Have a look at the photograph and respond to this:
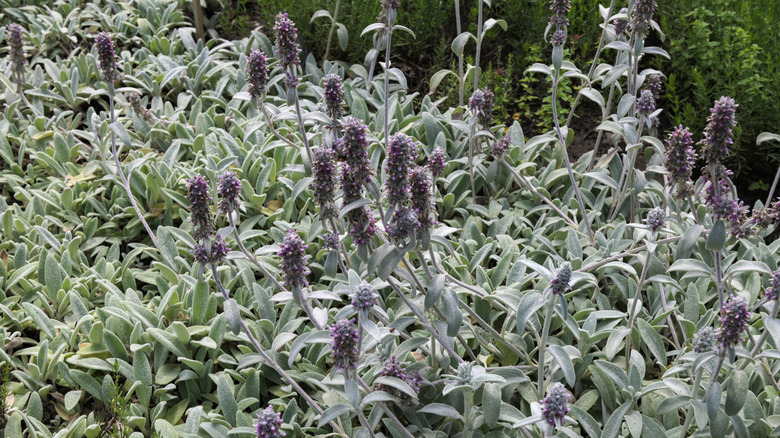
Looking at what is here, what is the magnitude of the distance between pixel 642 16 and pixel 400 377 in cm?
224

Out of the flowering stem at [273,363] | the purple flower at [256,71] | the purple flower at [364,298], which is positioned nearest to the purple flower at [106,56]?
the purple flower at [256,71]

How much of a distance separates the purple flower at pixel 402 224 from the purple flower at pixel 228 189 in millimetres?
715

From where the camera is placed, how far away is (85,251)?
437cm

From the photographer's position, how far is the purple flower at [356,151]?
8.83 feet

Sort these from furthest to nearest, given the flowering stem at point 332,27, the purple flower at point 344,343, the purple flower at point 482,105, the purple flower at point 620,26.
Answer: the flowering stem at point 332,27 < the purple flower at point 620,26 < the purple flower at point 482,105 < the purple flower at point 344,343

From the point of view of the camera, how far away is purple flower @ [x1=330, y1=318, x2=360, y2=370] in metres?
2.57

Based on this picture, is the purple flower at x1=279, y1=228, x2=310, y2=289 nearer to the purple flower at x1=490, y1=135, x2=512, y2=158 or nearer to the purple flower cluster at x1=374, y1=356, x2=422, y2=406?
the purple flower cluster at x1=374, y1=356, x2=422, y2=406

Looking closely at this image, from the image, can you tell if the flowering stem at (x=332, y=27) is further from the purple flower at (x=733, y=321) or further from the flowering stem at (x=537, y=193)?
the purple flower at (x=733, y=321)

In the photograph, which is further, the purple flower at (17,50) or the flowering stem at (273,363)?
the purple flower at (17,50)

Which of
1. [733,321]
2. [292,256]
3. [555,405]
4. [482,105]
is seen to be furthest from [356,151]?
[482,105]

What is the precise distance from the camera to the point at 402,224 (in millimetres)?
2693

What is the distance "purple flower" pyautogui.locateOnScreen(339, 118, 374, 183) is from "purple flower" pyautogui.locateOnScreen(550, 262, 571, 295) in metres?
0.82

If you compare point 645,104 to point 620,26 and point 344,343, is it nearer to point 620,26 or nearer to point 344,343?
point 620,26

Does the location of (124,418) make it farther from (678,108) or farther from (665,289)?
(678,108)
